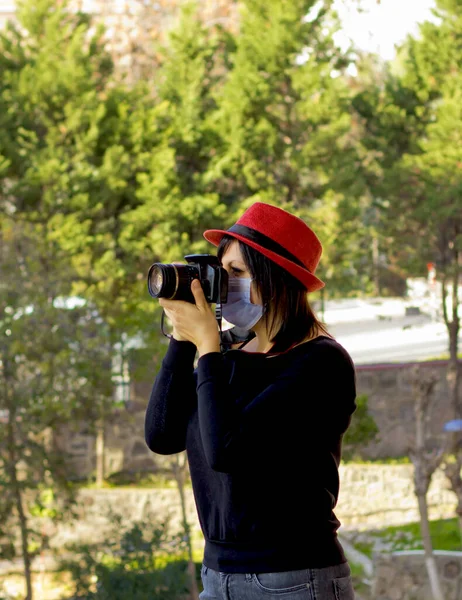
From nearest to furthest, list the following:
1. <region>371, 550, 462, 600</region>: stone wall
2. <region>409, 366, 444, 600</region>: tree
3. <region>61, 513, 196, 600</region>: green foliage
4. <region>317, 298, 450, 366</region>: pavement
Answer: <region>409, 366, 444, 600</region>: tree < <region>61, 513, 196, 600</region>: green foliage < <region>371, 550, 462, 600</region>: stone wall < <region>317, 298, 450, 366</region>: pavement

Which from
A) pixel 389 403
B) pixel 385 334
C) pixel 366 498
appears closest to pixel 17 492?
pixel 366 498

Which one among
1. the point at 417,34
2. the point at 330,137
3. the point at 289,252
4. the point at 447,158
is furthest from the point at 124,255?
the point at 289,252

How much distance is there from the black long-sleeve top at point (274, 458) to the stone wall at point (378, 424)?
900 cm

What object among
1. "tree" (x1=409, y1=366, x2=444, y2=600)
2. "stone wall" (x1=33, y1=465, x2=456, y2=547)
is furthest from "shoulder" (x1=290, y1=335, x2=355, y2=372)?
"stone wall" (x1=33, y1=465, x2=456, y2=547)

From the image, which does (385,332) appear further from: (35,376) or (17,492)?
(17,492)

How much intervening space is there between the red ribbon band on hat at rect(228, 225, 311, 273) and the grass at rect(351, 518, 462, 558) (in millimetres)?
8334

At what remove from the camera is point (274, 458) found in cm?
147

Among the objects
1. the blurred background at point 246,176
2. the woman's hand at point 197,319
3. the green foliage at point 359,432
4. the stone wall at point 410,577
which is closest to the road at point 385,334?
the blurred background at point 246,176

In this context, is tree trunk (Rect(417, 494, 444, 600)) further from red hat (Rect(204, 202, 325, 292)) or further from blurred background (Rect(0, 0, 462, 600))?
red hat (Rect(204, 202, 325, 292))

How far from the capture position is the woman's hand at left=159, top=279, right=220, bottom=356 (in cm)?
156

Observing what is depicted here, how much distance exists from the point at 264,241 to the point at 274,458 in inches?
14.7

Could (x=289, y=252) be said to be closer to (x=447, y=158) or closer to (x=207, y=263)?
(x=207, y=263)

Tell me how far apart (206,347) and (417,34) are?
38.4 feet

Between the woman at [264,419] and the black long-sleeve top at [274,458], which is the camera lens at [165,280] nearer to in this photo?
the woman at [264,419]
